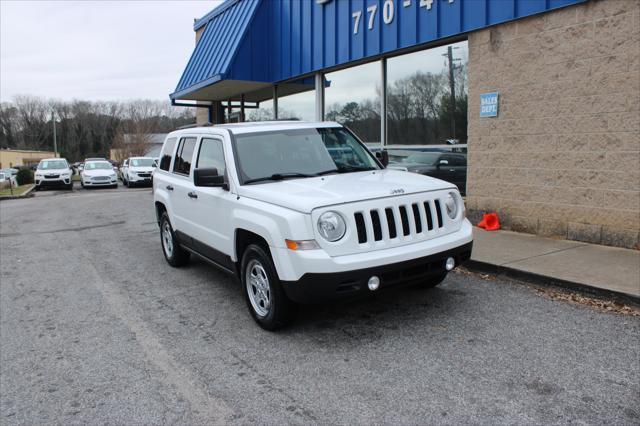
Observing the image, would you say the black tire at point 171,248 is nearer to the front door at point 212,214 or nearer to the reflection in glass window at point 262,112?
the front door at point 212,214

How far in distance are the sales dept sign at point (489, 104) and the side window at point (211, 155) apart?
4.63m

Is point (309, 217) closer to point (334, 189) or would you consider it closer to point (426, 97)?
point (334, 189)

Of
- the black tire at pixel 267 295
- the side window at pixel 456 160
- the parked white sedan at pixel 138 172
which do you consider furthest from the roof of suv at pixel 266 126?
A: the parked white sedan at pixel 138 172

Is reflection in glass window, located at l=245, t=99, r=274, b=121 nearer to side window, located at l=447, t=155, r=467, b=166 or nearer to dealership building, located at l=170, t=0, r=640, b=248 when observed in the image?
dealership building, located at l=170, t=0, r=640, b=248

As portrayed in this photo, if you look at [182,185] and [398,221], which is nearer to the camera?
[398,221]

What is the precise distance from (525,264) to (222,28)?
41.1ft

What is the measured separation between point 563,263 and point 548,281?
0.69m

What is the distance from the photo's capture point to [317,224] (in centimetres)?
424

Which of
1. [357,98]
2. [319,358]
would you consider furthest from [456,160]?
[319,358]

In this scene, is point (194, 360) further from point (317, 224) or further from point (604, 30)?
point (604, 30)

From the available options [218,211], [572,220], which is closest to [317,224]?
[218,211]

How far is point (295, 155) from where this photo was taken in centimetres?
556

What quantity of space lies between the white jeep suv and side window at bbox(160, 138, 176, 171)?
0.97m

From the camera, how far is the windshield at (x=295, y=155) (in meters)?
5.33
